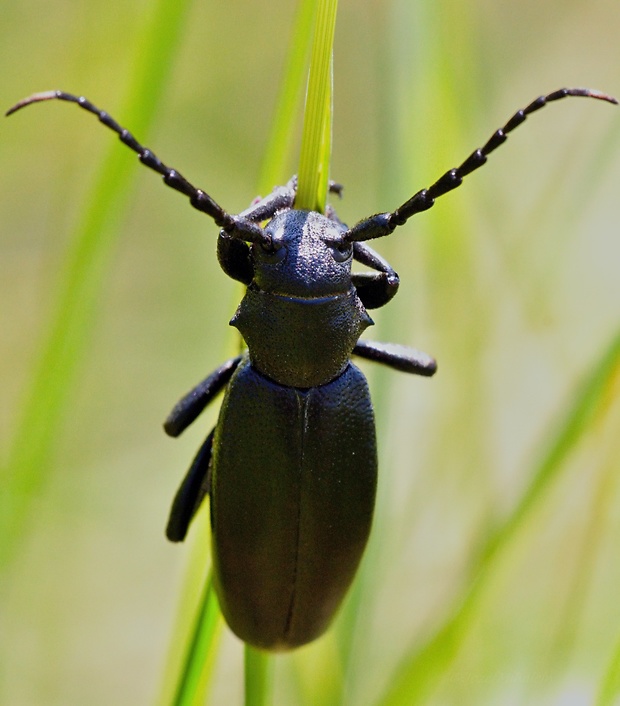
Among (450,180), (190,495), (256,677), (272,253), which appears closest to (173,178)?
(272,253)

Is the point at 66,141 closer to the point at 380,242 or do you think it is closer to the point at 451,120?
the point at 380,242

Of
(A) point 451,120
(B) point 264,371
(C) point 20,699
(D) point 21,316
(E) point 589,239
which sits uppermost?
(A) point 451,120

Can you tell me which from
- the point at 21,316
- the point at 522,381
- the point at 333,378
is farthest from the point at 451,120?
the point at 21,316

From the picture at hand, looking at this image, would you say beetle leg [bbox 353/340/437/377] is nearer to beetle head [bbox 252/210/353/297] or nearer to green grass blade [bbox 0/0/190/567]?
beetle head [bbox 252/210/353/297]

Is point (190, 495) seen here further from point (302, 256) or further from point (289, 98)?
point (289, 98)

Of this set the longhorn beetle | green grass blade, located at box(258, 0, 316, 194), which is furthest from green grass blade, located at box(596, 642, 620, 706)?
green grass blade, located at box(258, 0, 316, 194)

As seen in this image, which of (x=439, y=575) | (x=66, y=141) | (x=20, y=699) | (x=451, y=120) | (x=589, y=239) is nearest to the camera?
(x=451, y=120)
